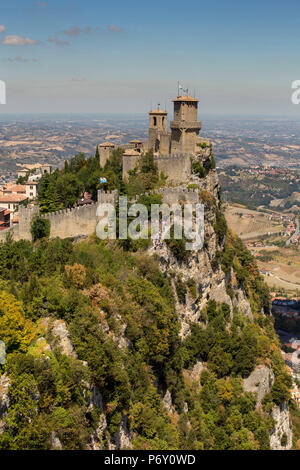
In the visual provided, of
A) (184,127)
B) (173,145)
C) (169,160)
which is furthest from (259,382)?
(184,127)

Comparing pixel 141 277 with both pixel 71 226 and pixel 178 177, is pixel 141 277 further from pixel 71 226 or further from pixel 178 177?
pixel 178 177

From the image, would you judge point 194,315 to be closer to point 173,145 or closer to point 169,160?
point 169,160

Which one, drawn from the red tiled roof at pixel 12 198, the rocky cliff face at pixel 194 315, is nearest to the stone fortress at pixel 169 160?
the rocky cliff face at pixel 194 315

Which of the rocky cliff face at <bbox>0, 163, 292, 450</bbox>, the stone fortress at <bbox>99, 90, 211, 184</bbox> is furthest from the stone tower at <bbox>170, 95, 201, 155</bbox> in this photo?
the rocky cliff face at <bbox>0, 163, 292, 450</bbox>

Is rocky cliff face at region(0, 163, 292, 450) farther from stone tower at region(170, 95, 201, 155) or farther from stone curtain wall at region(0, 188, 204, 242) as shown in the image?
stone curtain wall at region(0, 188, 204, 242)

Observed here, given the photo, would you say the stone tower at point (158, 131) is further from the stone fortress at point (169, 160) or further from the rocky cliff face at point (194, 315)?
the rocky cliff face at point (194, 315)

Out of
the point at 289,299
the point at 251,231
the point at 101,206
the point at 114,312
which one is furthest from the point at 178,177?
the point at 251,231
